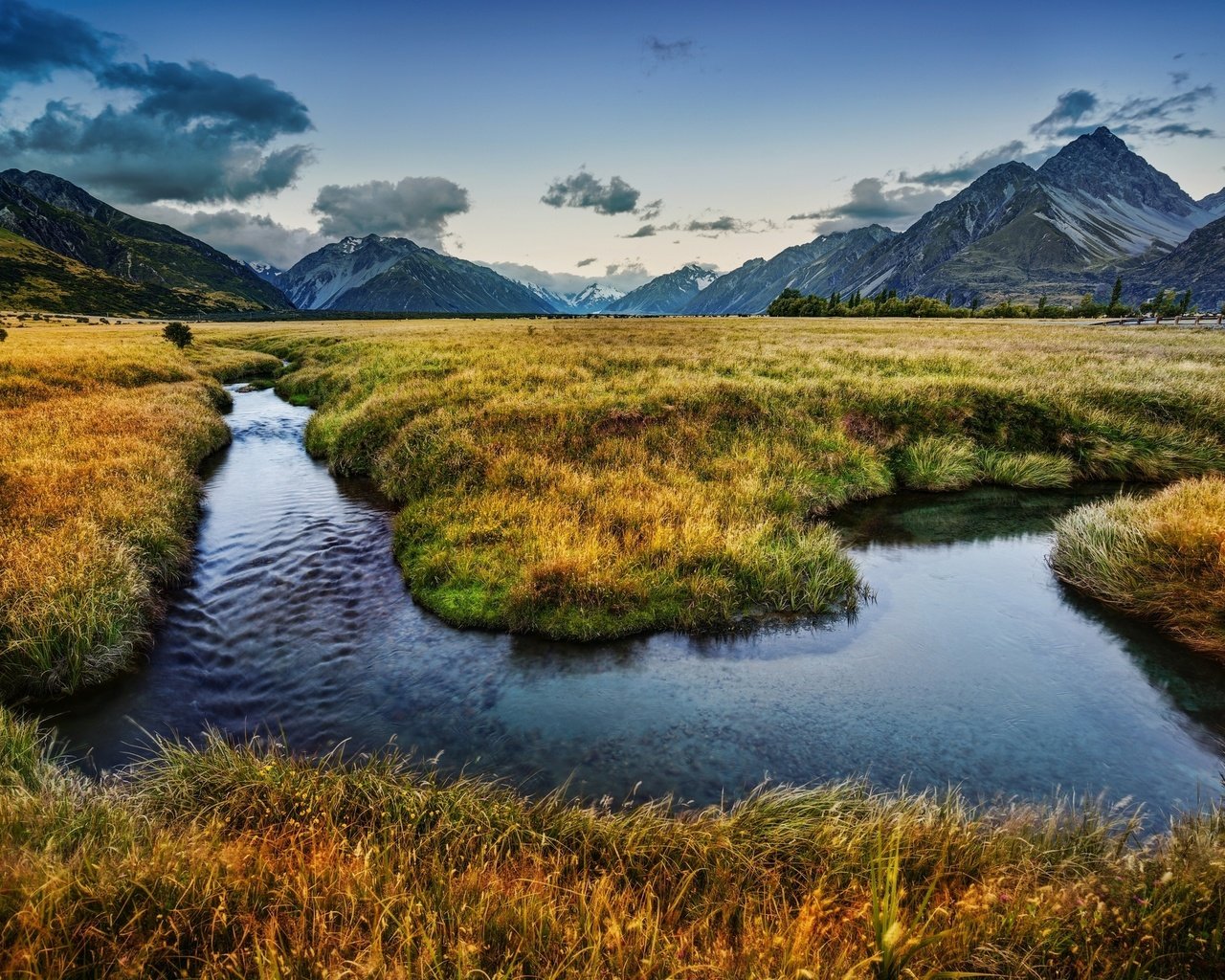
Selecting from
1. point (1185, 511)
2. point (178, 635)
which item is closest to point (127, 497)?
point (178, 635)

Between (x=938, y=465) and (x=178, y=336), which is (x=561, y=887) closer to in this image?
(x=938, y=465)

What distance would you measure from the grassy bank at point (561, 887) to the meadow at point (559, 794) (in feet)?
0.10

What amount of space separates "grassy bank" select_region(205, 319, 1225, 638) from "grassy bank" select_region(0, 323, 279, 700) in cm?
444

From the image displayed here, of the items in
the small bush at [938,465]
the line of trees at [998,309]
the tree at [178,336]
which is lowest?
the small bush at [938,465]

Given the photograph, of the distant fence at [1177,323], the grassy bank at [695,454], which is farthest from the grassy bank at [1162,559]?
the distant fence at [1177,323]

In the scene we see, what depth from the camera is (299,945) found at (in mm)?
3113

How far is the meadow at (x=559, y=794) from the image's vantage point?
10.9ft

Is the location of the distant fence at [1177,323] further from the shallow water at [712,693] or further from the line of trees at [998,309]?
the shallow water at [712,693]

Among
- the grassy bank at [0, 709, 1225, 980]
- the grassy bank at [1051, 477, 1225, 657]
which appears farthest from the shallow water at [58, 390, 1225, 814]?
the grassy bank at [0, 709, 1225, 980]

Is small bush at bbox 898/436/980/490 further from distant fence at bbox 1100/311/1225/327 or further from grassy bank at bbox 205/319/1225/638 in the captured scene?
distant fence at bbox 1100/311/1225/327

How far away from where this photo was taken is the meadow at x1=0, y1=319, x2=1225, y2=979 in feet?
10.9

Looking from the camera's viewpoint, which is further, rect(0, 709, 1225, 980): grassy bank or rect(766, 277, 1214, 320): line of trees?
rect(766, 277, 1214, 320): line of trees

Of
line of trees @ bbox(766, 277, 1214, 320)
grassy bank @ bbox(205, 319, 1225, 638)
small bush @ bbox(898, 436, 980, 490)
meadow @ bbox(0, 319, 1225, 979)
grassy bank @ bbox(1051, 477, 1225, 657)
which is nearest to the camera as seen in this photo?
meadow @ bbox(0, 319, 1225, 979)

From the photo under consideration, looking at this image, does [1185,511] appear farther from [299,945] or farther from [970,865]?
[299,945]
